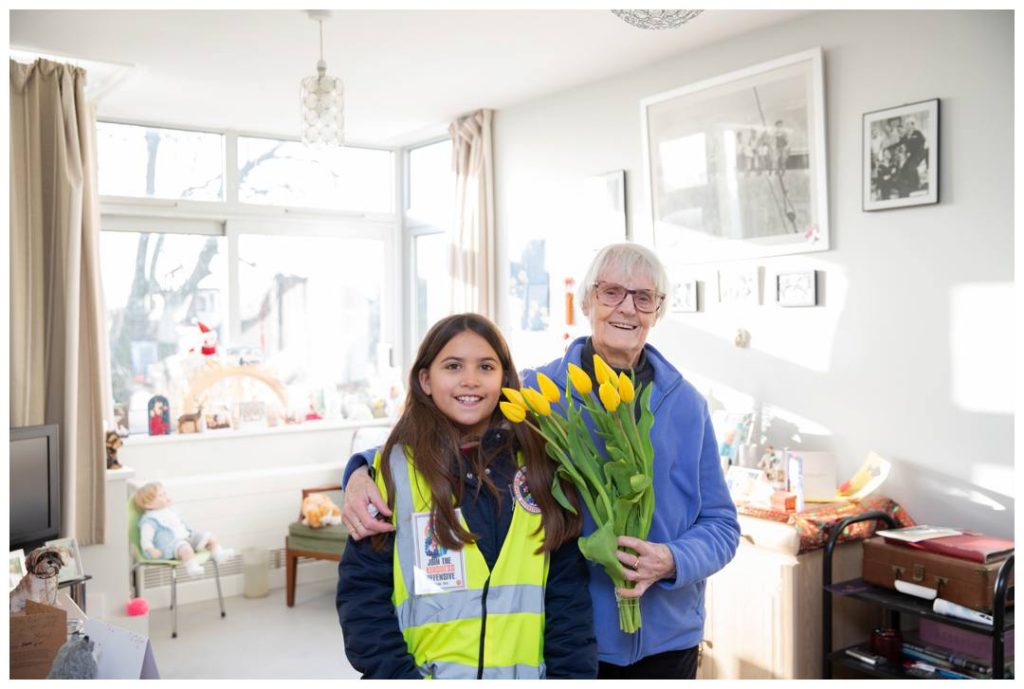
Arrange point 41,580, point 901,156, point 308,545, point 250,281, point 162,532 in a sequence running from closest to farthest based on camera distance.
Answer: point 41,580, point 901,156, point 162,532, point 308,545, point 250,281

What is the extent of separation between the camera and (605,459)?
154cm

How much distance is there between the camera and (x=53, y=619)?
205 centimetres

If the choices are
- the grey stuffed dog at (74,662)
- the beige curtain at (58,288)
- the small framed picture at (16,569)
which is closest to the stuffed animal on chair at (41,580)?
the small framed picture at (16,569)

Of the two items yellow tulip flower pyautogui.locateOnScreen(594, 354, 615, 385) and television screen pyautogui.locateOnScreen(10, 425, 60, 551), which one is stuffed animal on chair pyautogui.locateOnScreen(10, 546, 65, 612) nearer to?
television screen pyautogui.locateOnScreen(10, 425, 60, 551)

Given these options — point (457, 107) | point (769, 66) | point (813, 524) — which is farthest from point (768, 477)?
point (457, 107)

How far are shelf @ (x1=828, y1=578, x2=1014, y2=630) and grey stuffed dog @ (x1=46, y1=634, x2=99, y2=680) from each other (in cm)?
220

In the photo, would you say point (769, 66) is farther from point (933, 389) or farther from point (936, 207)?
point (933, 389)

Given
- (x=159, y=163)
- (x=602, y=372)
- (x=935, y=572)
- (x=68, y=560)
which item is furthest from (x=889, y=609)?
(x=159, y=163)

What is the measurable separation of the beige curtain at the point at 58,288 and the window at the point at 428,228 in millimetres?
2310

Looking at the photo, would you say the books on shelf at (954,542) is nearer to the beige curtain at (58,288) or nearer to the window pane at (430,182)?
the beige curtain at (58,288)

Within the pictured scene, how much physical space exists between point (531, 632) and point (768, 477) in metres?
2.26

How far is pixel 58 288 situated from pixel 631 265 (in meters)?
2.95

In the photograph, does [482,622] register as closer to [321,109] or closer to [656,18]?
[656,18]

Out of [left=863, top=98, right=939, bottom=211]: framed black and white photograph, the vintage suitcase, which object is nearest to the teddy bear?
the vintage suitcase
